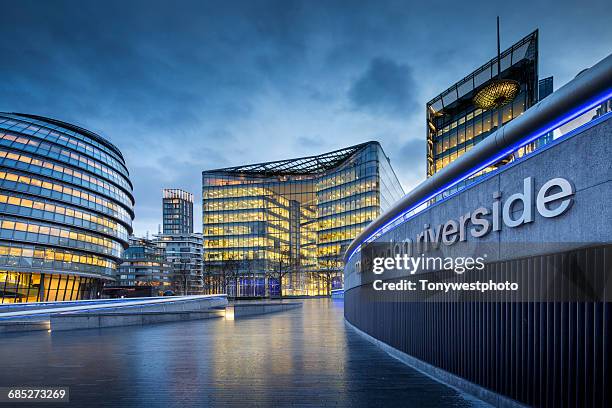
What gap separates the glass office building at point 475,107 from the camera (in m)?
49.1

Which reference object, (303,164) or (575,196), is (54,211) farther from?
(575,196)

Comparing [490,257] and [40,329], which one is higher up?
[490,257]

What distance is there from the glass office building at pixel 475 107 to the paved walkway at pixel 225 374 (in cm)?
4109

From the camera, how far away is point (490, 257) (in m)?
6.04

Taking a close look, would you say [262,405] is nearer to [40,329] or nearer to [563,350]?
[563,350]

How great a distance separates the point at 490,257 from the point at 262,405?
3.96m

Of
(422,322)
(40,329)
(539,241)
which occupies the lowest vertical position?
(40,329)

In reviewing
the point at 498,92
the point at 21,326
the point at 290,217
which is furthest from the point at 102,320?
the point at 290,217

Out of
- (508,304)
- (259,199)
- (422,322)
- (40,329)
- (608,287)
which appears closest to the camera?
(608,287)

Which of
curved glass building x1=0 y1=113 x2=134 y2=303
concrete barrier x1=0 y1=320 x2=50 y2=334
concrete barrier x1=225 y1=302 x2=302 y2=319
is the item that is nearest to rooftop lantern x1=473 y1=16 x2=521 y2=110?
concrete barrier x1=225 y1=302 x2=302 y2=319

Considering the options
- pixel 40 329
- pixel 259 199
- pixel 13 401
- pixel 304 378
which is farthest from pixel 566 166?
pixel 259 199

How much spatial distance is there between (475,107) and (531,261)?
184 ft

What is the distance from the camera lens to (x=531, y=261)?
17.0ft

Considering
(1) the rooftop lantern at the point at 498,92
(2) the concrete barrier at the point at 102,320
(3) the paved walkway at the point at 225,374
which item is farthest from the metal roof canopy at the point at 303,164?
(3) the paved walkway at the point at 225,374
